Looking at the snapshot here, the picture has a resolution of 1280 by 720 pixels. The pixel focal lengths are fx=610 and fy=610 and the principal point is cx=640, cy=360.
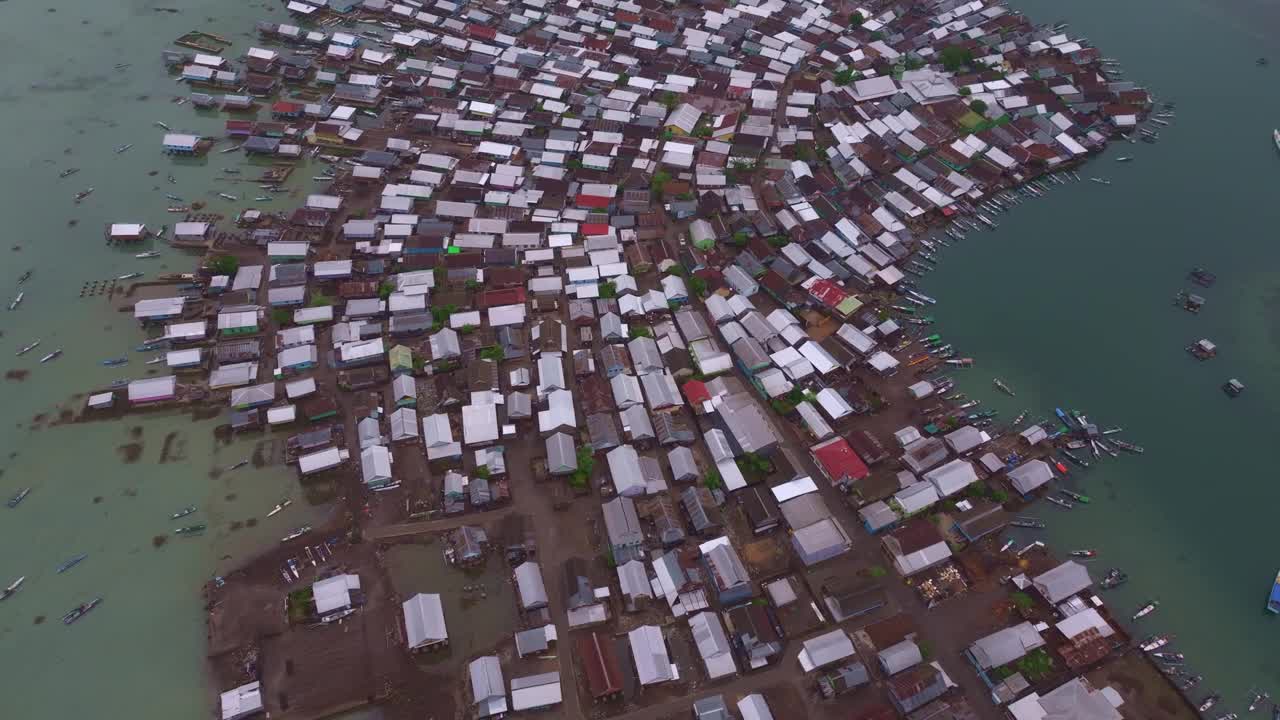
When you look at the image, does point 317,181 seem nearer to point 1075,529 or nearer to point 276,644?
point 276,644

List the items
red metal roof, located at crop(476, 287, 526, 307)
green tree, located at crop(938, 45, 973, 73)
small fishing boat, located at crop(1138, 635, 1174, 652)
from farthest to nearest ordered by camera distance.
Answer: green tree, located at crop(938, 45, 973, 73), red metal roof, located at crop(476, 287, 526, 307), small fishing boat, located at crop(1138, 635, 1174, 652)

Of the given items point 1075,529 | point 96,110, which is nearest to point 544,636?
point 1075,529

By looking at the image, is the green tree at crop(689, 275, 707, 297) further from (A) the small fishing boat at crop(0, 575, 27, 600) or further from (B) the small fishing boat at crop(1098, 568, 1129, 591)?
(A) the small fishing boat at crop(0, 575, 27, 600)

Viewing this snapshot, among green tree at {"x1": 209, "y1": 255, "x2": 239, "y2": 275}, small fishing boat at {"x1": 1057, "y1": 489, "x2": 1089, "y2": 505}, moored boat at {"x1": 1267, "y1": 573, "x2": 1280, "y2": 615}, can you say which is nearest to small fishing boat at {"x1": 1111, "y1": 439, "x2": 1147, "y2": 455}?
small fishing boat at {"x1": 1057, "y1": 489, "x2": 1089, "y2": 505}

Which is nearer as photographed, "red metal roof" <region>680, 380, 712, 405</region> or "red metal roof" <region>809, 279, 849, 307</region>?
"red metal roof" <region>680, 380, 712, 405</region>

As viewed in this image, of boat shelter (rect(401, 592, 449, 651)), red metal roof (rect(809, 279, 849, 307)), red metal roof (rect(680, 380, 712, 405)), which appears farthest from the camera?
red metal roof (rect(809, 279, 849, 307))

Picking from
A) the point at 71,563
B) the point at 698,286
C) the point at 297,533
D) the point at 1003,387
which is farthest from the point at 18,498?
the point at 1003,387

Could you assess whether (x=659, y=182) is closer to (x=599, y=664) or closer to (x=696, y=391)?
(x=696, y=391)

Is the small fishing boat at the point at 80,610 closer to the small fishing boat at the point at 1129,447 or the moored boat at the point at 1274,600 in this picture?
the small fishing boat at the point at 1129,447
